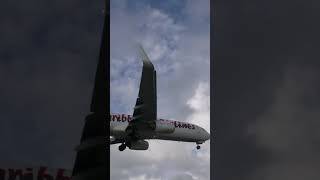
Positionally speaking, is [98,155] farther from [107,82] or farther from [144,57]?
[144,57]

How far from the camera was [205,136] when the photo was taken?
204 feet

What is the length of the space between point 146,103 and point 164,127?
15.5 feet

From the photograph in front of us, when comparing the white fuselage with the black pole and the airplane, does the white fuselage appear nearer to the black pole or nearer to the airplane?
the airplane

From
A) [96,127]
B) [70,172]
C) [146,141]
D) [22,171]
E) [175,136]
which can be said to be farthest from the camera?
[175,136]

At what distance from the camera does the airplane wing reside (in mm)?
50531

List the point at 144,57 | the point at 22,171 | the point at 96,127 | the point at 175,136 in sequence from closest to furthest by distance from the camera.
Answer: the point at 96,127 < the point at 22,171 < the point at 144,57 < the point at 175,136

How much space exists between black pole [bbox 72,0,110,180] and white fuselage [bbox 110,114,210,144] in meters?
48.7

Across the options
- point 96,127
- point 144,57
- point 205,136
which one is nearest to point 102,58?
point 96,127

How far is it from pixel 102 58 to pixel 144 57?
147 feet

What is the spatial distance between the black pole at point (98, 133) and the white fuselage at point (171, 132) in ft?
160

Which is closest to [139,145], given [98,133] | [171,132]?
[171,132]

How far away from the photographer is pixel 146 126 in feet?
182

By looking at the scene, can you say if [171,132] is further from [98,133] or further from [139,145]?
[98,133]

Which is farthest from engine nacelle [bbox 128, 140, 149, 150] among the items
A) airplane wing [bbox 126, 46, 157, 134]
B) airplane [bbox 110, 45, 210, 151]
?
airplane wing [bbox 126, 46, 157, 134]
